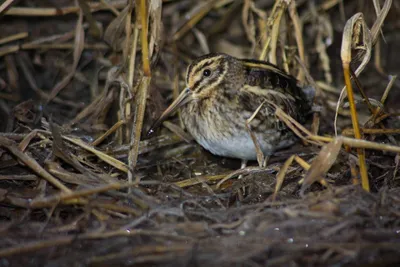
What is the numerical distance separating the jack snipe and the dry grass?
165 mm

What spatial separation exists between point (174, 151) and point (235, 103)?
1.98 feet

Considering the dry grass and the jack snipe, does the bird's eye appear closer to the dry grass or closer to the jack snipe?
the jack snipe

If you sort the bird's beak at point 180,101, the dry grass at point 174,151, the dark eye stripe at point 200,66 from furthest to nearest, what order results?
the bird's beak at point 180,101
the dark eye stripe at point 200,66
the dry grass at point 174,151

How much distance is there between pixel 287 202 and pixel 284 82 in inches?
38.8

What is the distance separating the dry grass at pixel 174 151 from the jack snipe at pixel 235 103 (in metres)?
0.17

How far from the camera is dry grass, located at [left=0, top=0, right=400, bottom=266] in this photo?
9.99ft

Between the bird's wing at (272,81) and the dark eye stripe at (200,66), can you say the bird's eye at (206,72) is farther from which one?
the bird's wing at (272,81)

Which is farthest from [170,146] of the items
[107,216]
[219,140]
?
[107,216]

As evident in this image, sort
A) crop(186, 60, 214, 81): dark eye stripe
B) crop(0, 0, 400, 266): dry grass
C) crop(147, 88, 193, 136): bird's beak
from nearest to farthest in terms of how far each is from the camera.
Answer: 1. crop(0, 0, 400, 266): dry grass
2. crop(186, 60, 214, 81): dark eye stripe
3. crop(147, 88, 193, 136): bird's beak

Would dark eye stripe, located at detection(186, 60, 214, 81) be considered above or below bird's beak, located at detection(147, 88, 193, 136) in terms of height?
above

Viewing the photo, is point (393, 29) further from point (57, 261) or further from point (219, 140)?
point (57, 261)

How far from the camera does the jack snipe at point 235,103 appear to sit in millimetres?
3863

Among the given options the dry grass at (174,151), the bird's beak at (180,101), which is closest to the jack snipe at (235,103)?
the bird's beak at (180,101)

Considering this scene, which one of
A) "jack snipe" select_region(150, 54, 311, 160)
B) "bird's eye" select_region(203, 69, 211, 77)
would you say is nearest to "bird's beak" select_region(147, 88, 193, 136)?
"jack snipe" select_region(150, 54, 311, 160)
